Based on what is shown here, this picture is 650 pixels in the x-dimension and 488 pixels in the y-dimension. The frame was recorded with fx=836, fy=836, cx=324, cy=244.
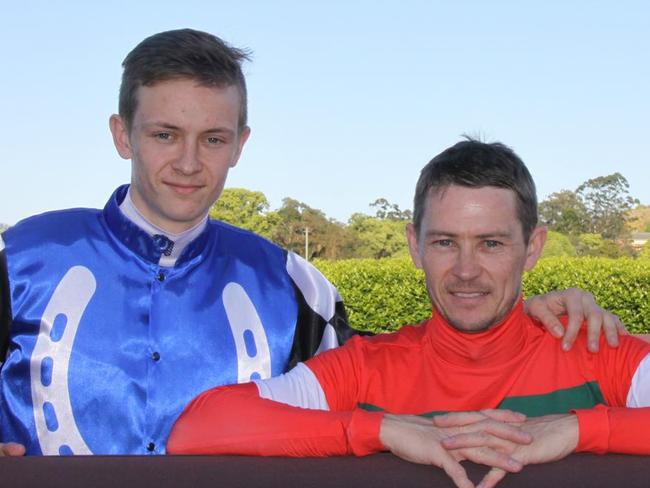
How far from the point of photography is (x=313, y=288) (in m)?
2.79

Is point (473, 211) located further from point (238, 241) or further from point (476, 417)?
point (238, 241)

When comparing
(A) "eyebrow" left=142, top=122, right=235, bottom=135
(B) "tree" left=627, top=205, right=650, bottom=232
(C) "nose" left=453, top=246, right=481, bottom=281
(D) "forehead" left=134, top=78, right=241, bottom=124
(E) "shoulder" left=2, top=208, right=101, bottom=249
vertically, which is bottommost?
(C) "nose" left=453, top=246, right=481, bottom=281

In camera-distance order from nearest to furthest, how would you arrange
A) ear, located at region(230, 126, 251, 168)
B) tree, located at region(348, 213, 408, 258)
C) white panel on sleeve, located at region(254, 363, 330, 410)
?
white panel on sleeve, located at region(254, 363, 330, 410) < ear, located at region(230, 126, 251, 168) < tree, located at region(348, 213, 408, 258)

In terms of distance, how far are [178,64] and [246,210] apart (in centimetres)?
6801

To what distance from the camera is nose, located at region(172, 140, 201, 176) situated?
231 centimetres

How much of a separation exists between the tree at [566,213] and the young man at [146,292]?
68.3 meters

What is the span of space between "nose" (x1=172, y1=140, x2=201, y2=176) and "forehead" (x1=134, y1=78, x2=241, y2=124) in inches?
3.1

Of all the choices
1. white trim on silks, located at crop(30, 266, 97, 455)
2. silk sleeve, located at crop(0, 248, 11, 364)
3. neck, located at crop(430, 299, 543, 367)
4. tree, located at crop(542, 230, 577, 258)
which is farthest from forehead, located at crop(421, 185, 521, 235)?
tree, located at crop(542, 230, 577, 258)

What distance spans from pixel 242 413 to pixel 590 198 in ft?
249

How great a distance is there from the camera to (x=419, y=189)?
229 centimetres

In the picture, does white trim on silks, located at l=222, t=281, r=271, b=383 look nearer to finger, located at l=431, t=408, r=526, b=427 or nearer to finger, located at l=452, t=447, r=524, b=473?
finger, located at l=431, t=408, r=526, b=427

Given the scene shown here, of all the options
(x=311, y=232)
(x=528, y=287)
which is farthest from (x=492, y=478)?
(x=311, y=232)

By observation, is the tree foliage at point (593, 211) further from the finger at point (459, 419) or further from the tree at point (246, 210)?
the finger at point (459, 419)

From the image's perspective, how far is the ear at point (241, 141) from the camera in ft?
8.36
